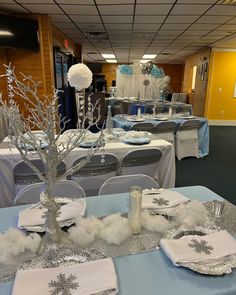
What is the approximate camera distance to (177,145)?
4371mm

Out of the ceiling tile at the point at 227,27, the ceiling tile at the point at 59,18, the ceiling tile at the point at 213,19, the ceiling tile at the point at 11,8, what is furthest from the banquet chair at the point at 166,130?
the ceiling tile at the point at 11,8

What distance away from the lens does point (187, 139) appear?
4.37 m

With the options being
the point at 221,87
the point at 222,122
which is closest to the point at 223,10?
the point at 221,87

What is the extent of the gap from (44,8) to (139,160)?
10.5 feet

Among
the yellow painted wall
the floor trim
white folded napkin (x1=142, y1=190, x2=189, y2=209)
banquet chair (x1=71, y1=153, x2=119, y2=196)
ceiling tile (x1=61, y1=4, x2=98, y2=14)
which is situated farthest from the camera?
the floor trim

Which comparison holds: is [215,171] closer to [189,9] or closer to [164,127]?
Result: [164,127]

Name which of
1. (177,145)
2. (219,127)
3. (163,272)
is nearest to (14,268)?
(163,272)

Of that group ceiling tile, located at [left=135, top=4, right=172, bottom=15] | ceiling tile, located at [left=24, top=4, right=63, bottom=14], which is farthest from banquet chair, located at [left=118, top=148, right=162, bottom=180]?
ceiling tile, located at [left=24, top=4, right=63, bottom=14]

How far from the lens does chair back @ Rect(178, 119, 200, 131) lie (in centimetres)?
421

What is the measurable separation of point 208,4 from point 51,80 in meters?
2.94

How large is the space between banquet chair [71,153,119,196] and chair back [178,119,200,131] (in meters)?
2.47

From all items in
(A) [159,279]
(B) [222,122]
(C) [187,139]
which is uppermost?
(A) [159,279]

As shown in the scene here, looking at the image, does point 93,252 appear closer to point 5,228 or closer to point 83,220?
point 83,220

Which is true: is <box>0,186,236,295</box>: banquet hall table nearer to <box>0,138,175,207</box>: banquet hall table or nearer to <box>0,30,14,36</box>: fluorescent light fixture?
<box>0,138,175,207</box>: banquet hall table
